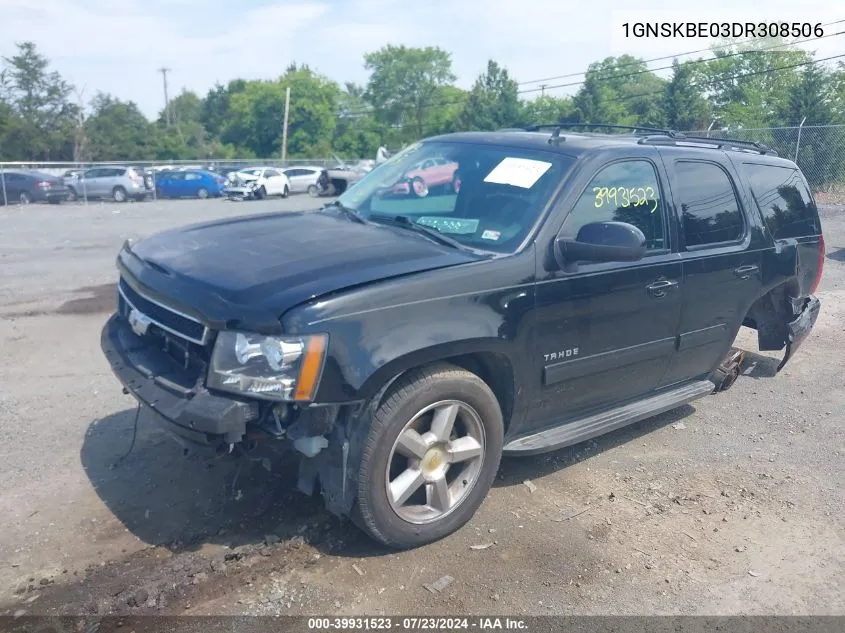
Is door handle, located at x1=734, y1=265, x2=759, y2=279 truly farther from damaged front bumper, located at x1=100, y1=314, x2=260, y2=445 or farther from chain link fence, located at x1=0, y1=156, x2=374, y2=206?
chain link fence, located at x1=0, y1=156, x2=374, y2=206

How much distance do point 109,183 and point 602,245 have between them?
29.3 metres

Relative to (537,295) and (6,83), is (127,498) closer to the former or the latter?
(537,295)

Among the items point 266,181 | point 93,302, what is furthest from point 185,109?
point 93,302

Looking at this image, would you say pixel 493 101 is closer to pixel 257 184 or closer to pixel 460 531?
pixel 257 184

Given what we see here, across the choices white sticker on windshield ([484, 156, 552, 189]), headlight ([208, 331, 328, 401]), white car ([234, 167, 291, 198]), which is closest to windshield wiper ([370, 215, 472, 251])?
white sticker on windshield ([484, 156, 552, 189])

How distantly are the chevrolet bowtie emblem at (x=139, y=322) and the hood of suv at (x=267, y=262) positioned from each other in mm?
171

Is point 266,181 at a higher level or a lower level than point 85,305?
higher

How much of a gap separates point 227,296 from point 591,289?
192cm

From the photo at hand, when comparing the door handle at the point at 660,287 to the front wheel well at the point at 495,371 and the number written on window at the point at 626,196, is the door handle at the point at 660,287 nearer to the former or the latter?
the number written on window at the point at 626,196

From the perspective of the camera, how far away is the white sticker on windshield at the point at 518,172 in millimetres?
4090

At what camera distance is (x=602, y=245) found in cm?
373

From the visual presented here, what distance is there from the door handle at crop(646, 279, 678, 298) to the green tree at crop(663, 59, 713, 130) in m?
31.7

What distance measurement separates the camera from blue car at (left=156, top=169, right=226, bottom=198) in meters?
32.5

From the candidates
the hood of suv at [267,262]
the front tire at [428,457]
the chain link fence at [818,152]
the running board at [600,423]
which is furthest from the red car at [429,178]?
the chain link fence at [818,152]
